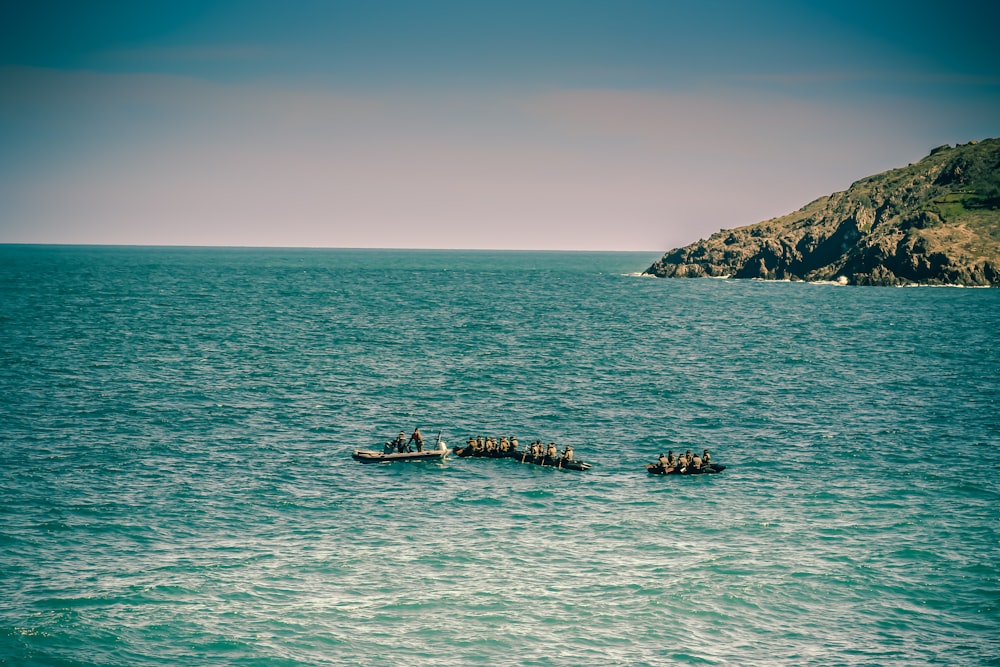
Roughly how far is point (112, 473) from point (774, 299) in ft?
517

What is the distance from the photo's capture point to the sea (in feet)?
105

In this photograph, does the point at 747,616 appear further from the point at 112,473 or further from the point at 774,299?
the point at 774,299

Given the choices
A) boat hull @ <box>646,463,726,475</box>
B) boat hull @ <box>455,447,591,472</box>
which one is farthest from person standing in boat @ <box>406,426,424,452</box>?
boat hull @ <box>646,463,726,475</box>

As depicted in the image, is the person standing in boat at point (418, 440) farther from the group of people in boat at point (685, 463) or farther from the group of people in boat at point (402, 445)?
the group of people in boat at point (685, 463)

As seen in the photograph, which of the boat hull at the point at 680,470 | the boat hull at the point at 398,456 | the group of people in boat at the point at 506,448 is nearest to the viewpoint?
the boat hull at the point at 680,470

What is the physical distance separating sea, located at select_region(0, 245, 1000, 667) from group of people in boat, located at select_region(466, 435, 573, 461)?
3.80ft

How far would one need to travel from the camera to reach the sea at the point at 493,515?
32094 millimetres

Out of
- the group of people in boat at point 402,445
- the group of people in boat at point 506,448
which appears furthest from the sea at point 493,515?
the group of people in boat at point 402,445

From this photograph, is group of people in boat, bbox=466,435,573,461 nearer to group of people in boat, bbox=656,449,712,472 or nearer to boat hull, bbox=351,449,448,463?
boat hull, bbox=351,449,448,463

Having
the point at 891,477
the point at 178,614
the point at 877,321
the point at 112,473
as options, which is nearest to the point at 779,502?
the point at 891,477

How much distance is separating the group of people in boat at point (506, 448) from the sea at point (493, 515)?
116 cm

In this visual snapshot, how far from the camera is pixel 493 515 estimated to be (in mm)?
44500

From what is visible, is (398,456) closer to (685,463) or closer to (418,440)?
(418,440)

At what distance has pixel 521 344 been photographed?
112 meters
